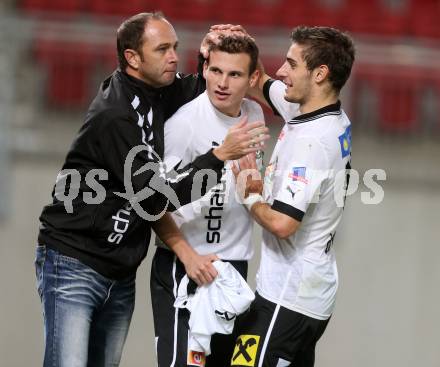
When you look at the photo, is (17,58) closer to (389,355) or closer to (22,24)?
(22,24)

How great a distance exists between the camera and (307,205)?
3729 mm

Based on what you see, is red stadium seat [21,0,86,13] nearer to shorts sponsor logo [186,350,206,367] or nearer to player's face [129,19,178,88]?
player's face [129,19,178,88]

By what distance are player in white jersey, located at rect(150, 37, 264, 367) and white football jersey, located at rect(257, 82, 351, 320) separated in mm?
158

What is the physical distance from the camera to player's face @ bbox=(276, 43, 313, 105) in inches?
149

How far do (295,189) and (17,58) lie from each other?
4200mm

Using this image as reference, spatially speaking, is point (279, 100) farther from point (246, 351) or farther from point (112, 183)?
point (246, 351)

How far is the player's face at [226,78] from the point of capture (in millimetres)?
3789

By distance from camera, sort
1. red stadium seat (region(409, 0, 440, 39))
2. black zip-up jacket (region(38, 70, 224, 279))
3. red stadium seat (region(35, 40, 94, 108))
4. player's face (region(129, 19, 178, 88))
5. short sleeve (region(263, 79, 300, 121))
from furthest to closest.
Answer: red stadium seat (region(409, 0, 440, 39))
red stadium seat (region(35, 40, 94, 108))
short sleeve (region(263, 79, 300, 121))
player's face (region(129, 19, 178, 88))
black zip-up jacket (region(38, 70, 224, 279))

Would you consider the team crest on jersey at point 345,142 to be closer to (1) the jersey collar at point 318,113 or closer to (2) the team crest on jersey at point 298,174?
(1) the jersey collar at point 318,113

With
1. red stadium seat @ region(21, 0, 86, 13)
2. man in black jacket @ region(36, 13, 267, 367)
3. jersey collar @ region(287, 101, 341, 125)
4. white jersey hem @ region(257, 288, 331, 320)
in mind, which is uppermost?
red stadium seat @ region(21, 0, 86, 13)

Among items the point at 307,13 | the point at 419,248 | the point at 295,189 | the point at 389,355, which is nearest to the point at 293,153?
the point at 295,189

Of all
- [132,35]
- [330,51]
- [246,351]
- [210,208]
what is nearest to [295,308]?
[246,351]

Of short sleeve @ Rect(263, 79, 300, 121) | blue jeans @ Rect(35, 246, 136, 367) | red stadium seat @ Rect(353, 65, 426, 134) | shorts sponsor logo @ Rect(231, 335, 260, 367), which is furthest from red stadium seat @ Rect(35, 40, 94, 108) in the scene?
shorts sponsor logo @ Rect(231, 335, 260, 367)

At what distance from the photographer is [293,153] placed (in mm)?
3740
